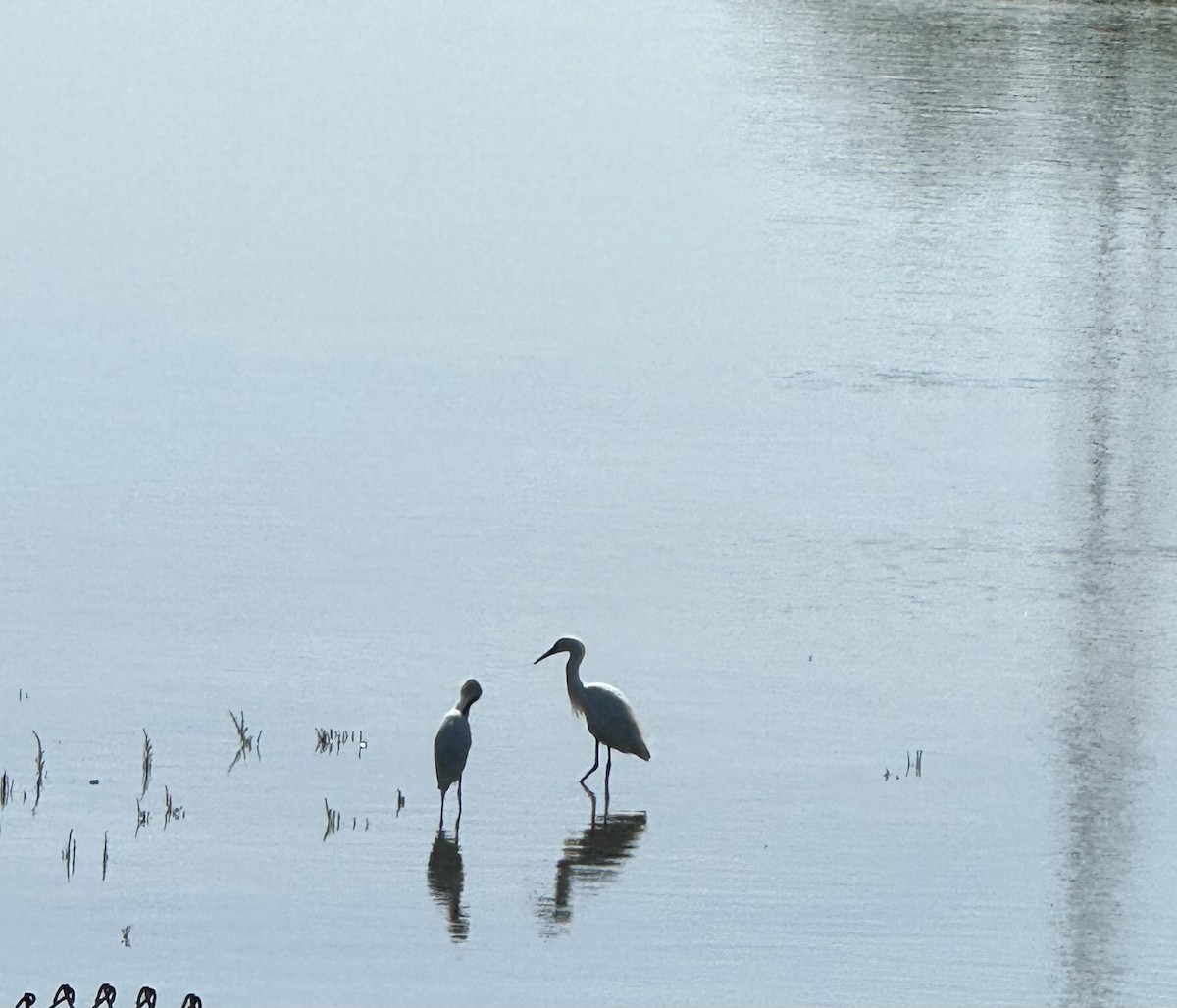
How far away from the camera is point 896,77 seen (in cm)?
2842

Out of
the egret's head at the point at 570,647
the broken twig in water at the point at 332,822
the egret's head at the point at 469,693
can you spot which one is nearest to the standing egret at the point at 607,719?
the egret's head at the point at 570,647

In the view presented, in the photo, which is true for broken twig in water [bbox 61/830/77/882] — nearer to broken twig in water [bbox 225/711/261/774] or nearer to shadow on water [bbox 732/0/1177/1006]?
broken twig in water [bbox 225/711/261/774]

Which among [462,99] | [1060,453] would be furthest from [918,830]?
[462,99]

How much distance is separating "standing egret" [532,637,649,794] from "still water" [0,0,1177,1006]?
164 mm

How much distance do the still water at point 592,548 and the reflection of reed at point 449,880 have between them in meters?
0.02

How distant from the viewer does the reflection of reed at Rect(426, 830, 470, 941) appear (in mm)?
Answer: 8383

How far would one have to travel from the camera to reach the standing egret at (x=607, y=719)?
382 inches

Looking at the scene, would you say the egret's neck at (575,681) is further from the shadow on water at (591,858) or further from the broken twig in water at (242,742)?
the broken twig in water at (242,742)

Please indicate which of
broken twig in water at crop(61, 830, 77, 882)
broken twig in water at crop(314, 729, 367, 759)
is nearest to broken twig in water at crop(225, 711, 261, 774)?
broken twig in water at crop(314, 729, 367, 759)

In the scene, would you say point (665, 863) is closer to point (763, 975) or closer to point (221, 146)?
point (763, 975)

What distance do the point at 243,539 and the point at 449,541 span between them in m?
1.06

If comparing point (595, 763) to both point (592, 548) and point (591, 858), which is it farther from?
point (592, 548)

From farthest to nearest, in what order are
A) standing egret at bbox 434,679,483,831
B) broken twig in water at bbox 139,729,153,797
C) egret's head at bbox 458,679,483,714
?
egret's head at bbox 458,679,483,714, broken twig in water at bbox 139,729,153,797, standing egret at bbox 434,679,483,831

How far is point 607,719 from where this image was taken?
32.0 feet
